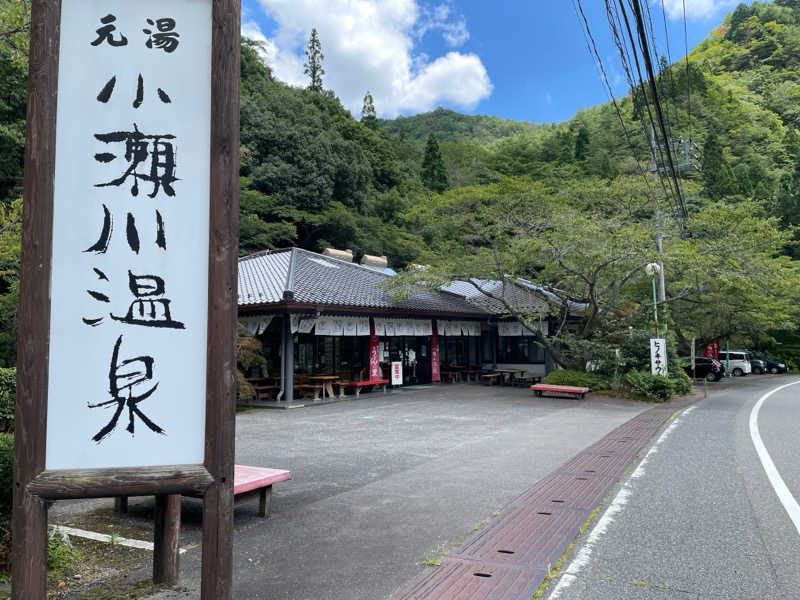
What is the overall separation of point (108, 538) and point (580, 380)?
15.6 meters

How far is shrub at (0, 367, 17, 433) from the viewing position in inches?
234

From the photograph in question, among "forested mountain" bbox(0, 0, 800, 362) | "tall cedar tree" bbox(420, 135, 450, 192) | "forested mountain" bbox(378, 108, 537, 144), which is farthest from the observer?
"forested mountain" bbox(378, 108, 537, 144)

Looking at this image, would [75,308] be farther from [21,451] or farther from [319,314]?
[319,314]

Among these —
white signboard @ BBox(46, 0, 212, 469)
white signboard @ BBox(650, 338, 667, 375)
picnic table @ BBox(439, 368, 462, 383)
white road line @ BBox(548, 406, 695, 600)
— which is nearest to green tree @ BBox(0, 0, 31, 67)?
white signboard @ BBox(46, 0, 212, 469)

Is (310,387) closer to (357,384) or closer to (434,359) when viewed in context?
(357,384)

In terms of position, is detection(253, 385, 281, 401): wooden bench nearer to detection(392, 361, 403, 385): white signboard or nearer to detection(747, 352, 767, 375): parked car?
detection(392, 361, 403, 385): white signboard

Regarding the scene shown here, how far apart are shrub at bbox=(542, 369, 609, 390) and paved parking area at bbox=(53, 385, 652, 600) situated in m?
3.55

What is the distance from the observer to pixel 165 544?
12.4ft

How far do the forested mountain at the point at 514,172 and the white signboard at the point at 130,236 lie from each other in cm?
1260

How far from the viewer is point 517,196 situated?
18156mm

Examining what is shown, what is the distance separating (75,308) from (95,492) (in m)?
0.94

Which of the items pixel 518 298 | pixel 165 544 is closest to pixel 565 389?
pixel 518 298

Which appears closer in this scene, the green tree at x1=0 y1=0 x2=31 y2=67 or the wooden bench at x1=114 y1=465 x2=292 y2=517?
the wooden bench at x1=114 y1=465 x2=292 y2=517

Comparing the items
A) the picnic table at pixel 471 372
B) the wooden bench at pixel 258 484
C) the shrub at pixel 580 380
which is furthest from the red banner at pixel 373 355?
the wooden bench at pixel 258 484
